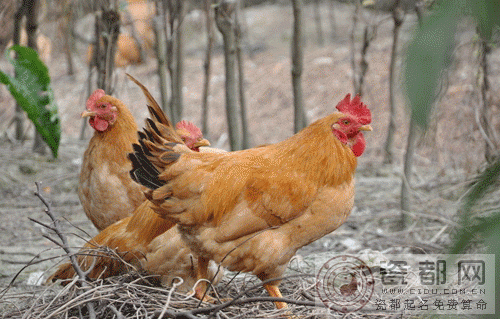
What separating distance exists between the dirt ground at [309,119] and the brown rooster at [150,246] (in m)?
0.28

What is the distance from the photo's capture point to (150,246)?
10.1 feet

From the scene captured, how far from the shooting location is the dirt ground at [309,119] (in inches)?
170

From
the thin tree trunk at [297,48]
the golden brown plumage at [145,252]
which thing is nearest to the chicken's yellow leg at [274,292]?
the golden brown plumage at [145,252]

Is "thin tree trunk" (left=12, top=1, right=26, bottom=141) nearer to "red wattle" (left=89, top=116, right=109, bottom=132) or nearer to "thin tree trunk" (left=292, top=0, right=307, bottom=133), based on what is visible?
"red wattle" (left=89, top=116, right=109, bottom=132)

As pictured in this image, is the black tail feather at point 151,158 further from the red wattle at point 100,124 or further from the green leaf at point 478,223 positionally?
the green leaf at point 478,223

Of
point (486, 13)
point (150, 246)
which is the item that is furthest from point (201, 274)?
point (486, 13)

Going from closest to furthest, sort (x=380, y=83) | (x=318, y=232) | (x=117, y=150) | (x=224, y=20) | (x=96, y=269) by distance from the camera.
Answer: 1. (x=318, y=232)
2. (x=96, y=269)
3. (x=117, y=150)
4. (x=224, y=20)
5. (x=380, y=83)

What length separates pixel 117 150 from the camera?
3674mm

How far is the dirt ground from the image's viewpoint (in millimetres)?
4309

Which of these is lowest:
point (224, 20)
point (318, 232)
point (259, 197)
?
point (318, 232)

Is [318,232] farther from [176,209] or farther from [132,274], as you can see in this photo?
[132,274]

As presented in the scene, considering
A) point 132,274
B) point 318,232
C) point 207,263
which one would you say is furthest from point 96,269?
point 318,232

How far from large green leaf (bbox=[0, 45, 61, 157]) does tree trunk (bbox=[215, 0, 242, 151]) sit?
197 cm

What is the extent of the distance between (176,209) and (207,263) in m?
0.53
